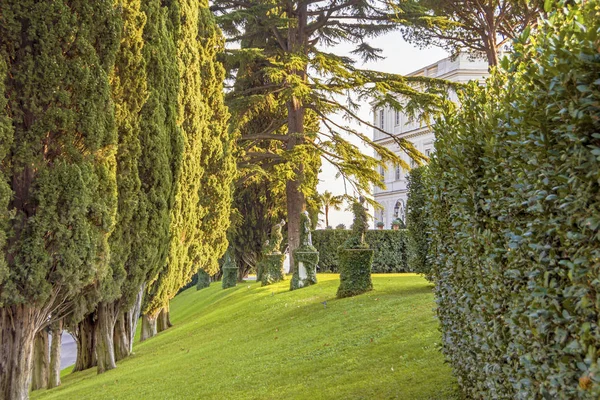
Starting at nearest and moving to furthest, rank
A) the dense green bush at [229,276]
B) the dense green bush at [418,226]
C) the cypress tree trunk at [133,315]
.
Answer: the dense green bush at [418,226] < the cypress tree trunk at [133,315] < the dense green bush at [229,276]

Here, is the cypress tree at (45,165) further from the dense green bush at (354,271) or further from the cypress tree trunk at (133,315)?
the dense green bush at (354,271)

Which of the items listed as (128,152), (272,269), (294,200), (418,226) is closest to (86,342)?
(128,152)

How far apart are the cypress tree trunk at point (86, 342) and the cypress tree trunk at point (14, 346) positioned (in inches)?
158

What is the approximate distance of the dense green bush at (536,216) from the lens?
93.0 inches

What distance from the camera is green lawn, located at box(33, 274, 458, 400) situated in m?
7.12

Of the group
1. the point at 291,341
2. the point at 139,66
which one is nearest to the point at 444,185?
the point at 291,341

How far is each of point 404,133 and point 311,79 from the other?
2960 cm

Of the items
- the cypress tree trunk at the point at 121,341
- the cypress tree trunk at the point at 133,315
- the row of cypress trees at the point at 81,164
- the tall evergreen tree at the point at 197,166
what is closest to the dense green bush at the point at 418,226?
the row of cypress trees at the point at 81,164

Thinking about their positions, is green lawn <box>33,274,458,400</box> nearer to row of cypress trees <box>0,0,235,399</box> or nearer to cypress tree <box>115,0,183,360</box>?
row of cypress trees <box>0,0,235,399</box>

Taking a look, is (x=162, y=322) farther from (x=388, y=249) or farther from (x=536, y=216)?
(x=536, y=216)

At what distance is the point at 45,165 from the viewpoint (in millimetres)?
9453

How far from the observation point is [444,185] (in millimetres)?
5164

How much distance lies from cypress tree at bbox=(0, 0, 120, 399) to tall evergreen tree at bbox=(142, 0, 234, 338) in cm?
458

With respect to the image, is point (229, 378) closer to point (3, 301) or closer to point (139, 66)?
point (3, 301)
